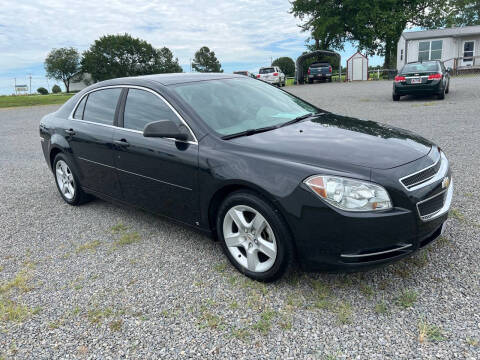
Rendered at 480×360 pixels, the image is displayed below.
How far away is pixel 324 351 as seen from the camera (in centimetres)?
226

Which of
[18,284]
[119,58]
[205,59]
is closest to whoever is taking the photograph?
[18,284]

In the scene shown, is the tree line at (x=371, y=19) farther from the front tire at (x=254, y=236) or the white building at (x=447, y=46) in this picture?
the front tire at (x=254, y=236)

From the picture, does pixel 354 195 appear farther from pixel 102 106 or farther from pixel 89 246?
→ pixel 102 106

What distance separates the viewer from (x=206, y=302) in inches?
111

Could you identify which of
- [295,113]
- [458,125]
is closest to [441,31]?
[458,125]

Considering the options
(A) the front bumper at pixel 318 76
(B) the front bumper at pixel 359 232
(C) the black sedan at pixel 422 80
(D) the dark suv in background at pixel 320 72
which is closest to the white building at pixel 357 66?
(D) the dark suv in background at pixel 320 72

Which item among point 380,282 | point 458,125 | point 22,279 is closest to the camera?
point 380,282

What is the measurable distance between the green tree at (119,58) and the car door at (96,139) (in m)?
73.1

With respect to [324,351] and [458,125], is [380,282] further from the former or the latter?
[458,125]

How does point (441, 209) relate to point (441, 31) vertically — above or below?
below

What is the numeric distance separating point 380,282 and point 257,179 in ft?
4.02

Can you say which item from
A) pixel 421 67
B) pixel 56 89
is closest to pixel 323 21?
pixel 421 67

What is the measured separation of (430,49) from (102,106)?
35348mm

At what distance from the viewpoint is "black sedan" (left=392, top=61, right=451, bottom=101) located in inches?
539
